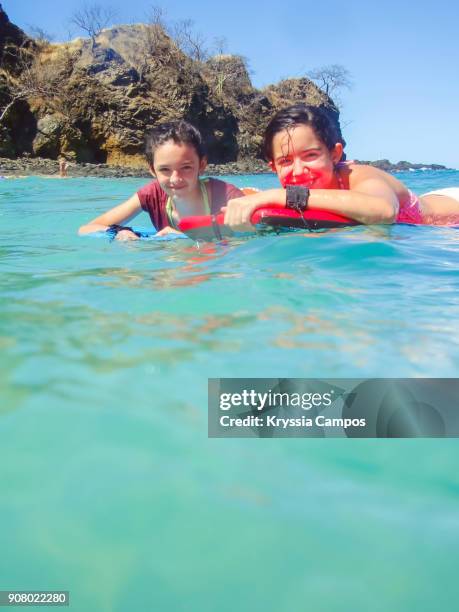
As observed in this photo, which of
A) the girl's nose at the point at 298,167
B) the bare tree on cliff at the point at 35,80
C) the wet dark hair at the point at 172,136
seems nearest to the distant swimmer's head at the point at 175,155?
the wet dark hair at the point at 172,136

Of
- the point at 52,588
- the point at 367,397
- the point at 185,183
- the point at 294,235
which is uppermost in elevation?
the point at 185,183

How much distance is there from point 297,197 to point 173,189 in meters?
1.03

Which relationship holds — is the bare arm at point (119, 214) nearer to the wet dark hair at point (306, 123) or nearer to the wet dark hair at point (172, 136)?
the wet dark hair at point (172, 136)

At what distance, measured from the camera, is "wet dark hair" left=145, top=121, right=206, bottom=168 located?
3850 millimetres

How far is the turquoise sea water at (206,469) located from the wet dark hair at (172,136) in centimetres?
→ 209

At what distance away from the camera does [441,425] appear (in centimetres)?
116

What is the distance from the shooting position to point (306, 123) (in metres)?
3.66

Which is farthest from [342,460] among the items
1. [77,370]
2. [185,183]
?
[185,183]

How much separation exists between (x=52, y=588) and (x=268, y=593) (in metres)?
0.31

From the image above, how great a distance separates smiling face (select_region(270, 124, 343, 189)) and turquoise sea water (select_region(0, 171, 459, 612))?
1889mm

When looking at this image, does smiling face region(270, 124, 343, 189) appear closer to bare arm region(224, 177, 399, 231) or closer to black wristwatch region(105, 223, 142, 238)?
bare arm region(224, 177, 399, 231)

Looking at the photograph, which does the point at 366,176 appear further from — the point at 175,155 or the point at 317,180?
the point at 175,155

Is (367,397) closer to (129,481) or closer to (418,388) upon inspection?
(418,388)

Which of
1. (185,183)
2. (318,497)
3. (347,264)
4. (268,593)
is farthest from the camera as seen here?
(185,183)
